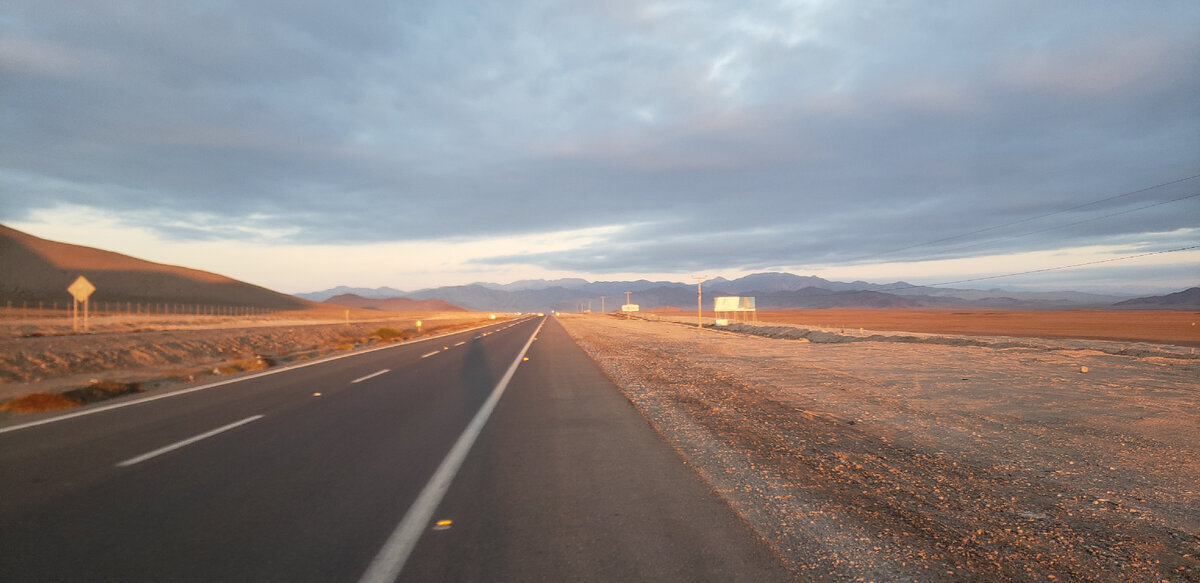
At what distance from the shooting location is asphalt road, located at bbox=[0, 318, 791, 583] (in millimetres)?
3826

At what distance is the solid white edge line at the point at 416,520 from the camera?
12.1ft

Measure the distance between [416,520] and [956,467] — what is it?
18.7 ft

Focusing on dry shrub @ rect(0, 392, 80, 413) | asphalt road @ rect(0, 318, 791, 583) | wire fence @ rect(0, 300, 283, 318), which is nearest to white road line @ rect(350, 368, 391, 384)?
asphalt road @ rect(0, 318, 791, 583)

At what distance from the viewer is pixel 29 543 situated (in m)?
4.21

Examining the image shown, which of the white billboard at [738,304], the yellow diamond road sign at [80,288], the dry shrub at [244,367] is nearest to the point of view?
the dry shrub at [244,367]

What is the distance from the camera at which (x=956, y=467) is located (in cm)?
646

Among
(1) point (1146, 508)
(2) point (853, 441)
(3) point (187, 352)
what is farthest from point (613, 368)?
(3) point (187, 352)

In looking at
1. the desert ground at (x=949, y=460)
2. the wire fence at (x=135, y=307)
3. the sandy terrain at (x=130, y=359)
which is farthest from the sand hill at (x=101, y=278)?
the desert ground at (x=949, y=460)

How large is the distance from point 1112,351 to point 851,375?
13.2 metres

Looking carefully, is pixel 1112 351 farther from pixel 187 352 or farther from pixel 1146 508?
pixel 187 352

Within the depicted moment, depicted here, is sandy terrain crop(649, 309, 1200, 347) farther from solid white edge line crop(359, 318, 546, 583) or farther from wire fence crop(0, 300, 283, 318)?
wire fence crop(0, 300, 283, 318)

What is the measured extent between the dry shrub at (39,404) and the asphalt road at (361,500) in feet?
6.41

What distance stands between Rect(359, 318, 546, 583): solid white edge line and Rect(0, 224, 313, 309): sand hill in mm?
128224

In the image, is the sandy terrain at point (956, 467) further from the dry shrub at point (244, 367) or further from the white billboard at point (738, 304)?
the white billboard at point (738, 304)
